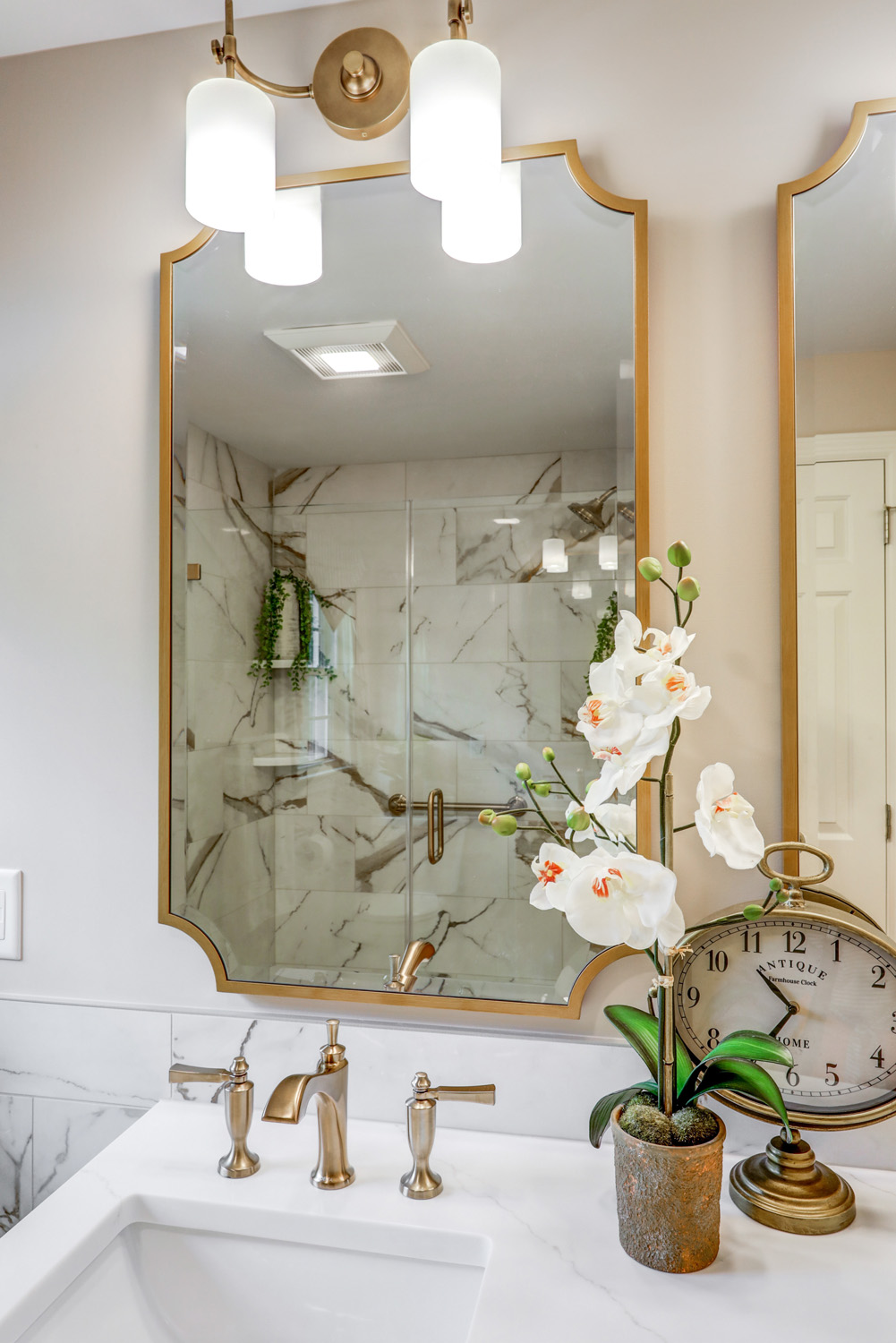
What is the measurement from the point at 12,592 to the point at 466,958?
827mm

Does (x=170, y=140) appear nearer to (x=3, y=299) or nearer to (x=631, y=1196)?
(x=3, y=299)

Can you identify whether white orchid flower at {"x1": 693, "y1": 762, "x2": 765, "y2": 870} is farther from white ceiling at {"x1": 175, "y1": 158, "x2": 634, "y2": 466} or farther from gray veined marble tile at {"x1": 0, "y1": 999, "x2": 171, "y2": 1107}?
gray veined marble tile at {"x1": 0, "y1": 999, "x2": 171, "y2": 1107}

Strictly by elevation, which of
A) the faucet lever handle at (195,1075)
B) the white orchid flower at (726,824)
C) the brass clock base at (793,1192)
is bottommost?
the brass clock base at (793,1192)

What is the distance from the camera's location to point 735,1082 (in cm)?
85

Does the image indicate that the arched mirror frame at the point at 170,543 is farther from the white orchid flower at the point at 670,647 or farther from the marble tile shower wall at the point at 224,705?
the white orchid flower at the point at 670,647

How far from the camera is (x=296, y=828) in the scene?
1126 mm

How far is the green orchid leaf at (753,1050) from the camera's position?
0.82m

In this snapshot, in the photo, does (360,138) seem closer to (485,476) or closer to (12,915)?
(485,476)

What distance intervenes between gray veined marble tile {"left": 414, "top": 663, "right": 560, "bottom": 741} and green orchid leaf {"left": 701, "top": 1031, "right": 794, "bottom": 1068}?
0.38 metres

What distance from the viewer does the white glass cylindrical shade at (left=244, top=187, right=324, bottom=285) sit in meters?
1.13

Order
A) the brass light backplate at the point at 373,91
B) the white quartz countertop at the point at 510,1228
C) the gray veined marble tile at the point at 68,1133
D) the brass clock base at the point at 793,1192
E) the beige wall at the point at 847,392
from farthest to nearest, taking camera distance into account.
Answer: the gray veined marble tile at the point at 68,1133, the brass light backplate at the point at 373,91, the beige wall at the point at 847,392, the brass clock base at the point at 793,1192, the white quartz countertop at the point at 510,1228

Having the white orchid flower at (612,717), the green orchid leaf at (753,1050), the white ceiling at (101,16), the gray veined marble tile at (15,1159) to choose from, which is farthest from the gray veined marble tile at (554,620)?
the gray veined marble tile at (15,1159)

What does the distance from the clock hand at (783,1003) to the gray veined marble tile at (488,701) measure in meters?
0.37

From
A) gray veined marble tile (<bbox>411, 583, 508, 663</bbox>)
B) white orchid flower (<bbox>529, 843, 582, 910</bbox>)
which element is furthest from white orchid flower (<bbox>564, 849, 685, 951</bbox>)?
gray veined marble tile (<bbox>411, 583, 508, 663</bbox>)
